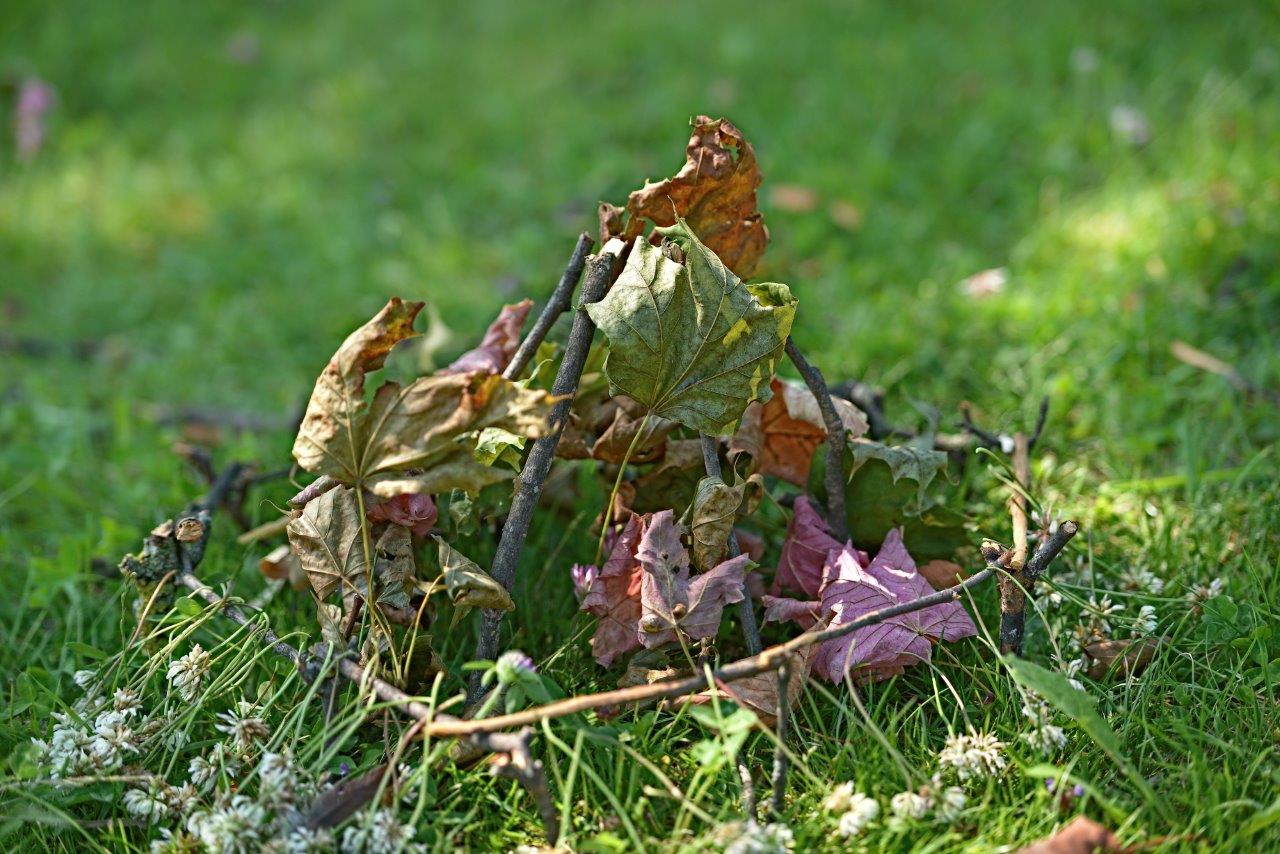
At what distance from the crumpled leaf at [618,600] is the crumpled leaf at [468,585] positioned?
0.52ft

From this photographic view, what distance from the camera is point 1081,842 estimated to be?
47.4 inches

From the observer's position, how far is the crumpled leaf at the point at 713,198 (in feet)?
4.98

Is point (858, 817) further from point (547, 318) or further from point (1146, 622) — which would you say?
point (547, 318)

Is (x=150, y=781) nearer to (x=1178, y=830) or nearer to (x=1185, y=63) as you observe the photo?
(x=1178, y=830)

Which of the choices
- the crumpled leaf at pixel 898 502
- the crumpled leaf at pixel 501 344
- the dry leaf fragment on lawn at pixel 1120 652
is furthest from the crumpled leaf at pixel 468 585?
the dry leaf fragment on lawn at pixel 1120 652

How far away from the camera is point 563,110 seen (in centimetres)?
412

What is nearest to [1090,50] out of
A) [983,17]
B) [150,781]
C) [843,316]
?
[983,17]

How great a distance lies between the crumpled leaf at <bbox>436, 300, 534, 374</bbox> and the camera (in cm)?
176

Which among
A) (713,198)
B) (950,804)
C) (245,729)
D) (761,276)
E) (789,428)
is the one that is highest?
(713,198)

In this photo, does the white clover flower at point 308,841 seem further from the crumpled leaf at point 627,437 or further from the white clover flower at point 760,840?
the crumpled leaf at point 627,437

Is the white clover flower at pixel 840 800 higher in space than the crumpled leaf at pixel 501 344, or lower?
lower

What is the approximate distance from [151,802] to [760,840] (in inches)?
32.3

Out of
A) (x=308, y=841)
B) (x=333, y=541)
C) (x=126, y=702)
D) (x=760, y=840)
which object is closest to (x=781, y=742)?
(x=760, y=840)

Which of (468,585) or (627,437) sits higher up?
(627,437)
